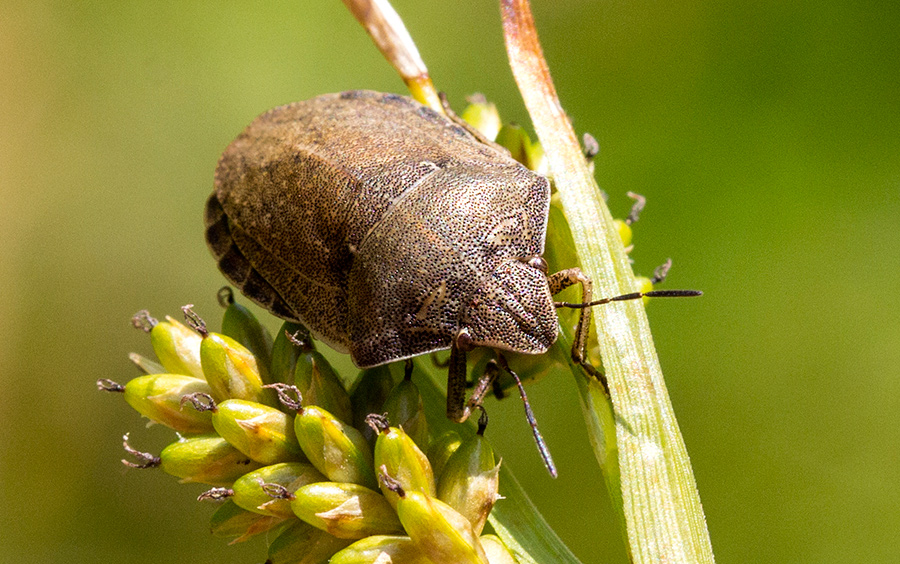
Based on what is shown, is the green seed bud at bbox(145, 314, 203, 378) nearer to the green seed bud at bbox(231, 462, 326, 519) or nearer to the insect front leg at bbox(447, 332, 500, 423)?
the green seed bud at bbox(231, 462, 326, 519)

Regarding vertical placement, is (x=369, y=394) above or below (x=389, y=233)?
below

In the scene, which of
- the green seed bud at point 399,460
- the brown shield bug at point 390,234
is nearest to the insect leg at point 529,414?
the brown shield bug at point 390,234

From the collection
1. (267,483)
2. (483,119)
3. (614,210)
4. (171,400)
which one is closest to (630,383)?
(267,483)

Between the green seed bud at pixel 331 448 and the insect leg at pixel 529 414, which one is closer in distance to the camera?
the green seed bud at pixel 331 448


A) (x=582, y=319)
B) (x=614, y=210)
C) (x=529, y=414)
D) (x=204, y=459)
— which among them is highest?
(x=614, y=210)

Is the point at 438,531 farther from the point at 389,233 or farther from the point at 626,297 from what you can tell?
the point at 389,233

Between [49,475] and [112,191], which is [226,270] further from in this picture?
[112,191]

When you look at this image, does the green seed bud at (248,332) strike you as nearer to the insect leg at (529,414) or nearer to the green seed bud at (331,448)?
the green seed bud at (331,448)
